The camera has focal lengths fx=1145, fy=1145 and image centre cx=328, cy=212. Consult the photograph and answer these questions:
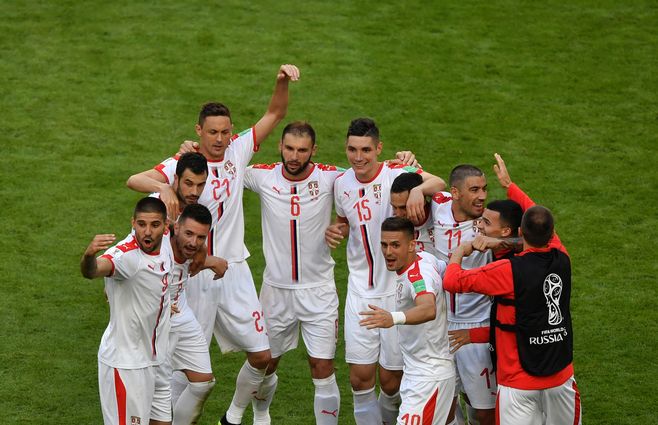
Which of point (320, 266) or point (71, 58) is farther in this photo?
point (71, 58)

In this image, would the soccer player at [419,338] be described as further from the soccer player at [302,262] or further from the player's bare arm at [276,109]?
the player's bare arm at [276,109]

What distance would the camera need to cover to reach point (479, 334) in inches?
346

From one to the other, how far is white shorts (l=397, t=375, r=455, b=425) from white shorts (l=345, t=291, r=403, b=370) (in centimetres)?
91

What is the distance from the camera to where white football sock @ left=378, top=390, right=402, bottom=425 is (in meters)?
9.46

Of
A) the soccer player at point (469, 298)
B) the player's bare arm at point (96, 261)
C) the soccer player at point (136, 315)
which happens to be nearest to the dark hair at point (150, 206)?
the soccer player at point (136, 315)

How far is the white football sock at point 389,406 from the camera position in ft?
31.0

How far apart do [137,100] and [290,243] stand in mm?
6637

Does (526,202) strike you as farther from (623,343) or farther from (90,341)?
(90,341)

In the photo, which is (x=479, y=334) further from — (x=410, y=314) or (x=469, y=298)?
(x=410, y=314)

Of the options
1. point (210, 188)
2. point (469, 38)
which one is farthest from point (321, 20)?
point (210, 188)

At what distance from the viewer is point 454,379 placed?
8430mm

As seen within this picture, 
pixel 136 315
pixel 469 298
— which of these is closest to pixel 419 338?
pixel 469 298

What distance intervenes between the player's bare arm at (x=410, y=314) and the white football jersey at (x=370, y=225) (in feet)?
4.21

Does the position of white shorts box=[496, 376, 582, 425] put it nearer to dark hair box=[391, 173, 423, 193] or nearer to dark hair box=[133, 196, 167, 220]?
dark hair box=[391, 173, 423, 193]
